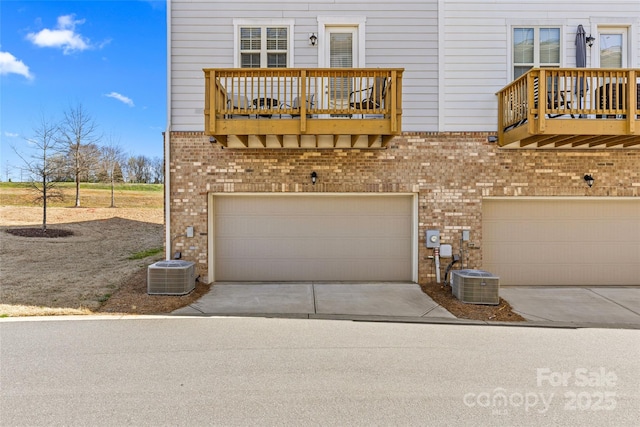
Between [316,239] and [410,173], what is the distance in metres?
2.55

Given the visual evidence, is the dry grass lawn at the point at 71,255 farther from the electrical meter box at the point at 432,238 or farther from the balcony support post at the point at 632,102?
the balcony support post at the point at 632,102

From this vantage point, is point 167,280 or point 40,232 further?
point 40,232

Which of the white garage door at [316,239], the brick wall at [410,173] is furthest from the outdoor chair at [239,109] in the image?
the white garage door at [316,239]

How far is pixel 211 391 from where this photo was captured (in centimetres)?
334

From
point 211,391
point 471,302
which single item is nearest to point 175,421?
point 211,391

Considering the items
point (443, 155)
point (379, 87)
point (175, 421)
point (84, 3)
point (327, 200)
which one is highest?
point (84, 3)

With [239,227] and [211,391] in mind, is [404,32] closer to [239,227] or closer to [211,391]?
[239,227]

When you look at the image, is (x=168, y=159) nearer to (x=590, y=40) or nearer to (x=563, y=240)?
(x=563, y=240)

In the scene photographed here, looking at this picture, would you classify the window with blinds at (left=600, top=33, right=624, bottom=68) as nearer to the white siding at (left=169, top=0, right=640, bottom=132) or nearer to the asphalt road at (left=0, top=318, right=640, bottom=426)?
the white siding at (left=169, top=0, right=640, bottom=132)

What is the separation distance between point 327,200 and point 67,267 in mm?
6557

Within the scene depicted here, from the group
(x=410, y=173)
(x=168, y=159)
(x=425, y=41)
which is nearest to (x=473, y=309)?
(x=410, y=173)

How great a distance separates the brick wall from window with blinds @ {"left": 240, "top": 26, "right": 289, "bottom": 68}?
2.00 meters

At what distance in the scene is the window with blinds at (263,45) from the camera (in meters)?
7.68

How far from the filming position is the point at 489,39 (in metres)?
7.71
